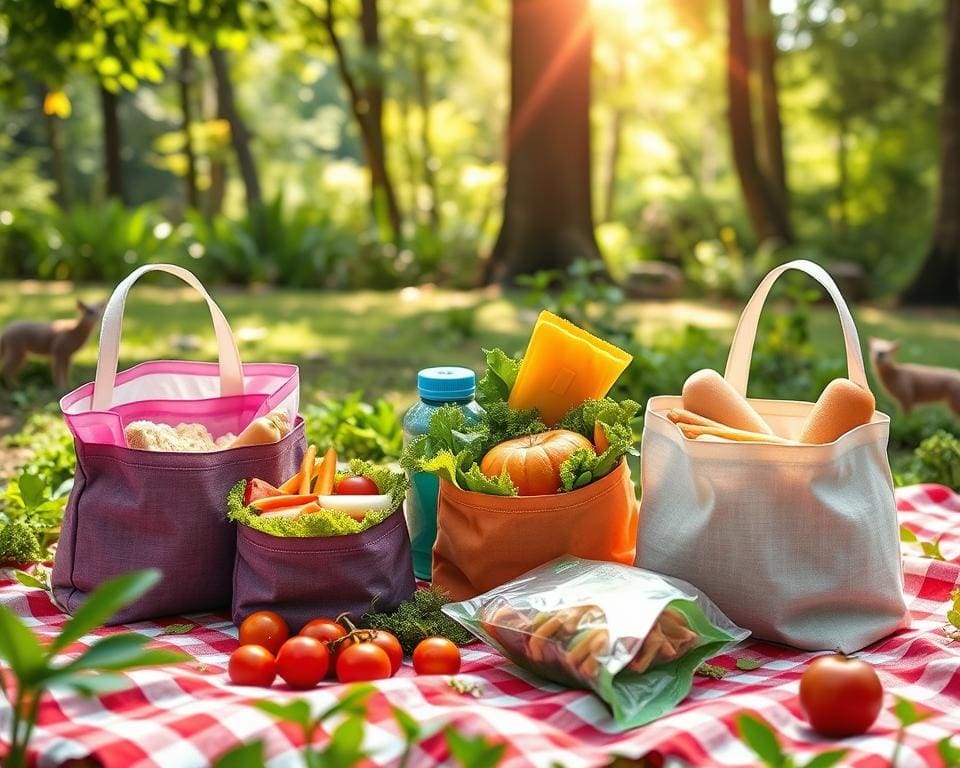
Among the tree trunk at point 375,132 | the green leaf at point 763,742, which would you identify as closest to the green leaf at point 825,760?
the green leaf at point 763,742

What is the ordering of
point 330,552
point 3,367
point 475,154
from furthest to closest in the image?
point 475,154, point 3,367, point 330,552

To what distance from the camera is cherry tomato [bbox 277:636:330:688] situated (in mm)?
1981

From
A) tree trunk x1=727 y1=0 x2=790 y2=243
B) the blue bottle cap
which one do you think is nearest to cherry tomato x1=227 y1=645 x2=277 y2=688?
the blue bottle cap

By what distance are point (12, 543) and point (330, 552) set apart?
3.34 ft

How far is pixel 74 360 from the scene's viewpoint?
5.64 m

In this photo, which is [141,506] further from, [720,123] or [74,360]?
[720,123]

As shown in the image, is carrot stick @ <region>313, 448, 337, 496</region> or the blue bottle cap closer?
carrot stick @ <region>313, 448, 337, 496</region>

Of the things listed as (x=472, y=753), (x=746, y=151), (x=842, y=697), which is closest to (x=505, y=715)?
(x=472, y=753)

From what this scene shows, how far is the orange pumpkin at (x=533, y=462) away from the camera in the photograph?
231 cm

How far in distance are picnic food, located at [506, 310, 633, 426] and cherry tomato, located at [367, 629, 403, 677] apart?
2.37 feet

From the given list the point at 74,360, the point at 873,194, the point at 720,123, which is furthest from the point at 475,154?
the point at 74,360

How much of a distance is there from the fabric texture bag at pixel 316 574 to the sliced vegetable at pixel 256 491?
0.09m

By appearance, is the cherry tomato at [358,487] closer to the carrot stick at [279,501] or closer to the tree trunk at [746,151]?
the carrot stick at [279,501]

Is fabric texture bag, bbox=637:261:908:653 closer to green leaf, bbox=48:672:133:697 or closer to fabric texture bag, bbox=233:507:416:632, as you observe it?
fabric texture bag, bbox=233:507:416:632
